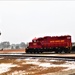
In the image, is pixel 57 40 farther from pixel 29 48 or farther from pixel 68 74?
pixel 68 74

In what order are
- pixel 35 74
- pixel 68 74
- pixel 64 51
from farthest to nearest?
pixel 64 51 → pixel 35 74 → pixel 68 74

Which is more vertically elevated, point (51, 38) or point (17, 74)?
point (51, 38)

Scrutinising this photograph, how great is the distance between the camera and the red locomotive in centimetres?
4738

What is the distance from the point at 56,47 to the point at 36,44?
4420mm

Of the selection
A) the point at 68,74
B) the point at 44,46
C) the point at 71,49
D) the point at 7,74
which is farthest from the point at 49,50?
the point at 68,74

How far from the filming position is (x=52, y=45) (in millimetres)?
48812

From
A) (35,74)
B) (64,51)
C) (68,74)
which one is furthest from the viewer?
(64,51)

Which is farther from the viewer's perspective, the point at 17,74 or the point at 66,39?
the point at 66,39

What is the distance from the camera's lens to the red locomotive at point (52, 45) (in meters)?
47.4

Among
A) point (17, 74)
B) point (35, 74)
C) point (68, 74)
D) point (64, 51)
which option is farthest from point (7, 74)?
point (64, 51)

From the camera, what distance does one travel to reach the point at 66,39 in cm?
4847

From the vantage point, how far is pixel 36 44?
4978cm

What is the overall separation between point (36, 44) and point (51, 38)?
3.30 meters

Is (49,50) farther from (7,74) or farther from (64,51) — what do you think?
(7,74)
